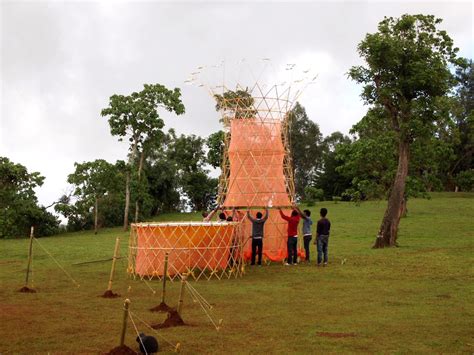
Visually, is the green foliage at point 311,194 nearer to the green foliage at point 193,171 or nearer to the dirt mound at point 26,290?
the green foliage at point 193,171

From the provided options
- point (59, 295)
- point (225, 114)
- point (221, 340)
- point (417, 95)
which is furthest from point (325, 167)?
point (221, 340)

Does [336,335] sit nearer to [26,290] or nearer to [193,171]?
[26,290]

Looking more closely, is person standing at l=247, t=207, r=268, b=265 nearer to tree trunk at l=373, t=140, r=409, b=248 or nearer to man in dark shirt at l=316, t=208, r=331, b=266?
man in dark shirt at l=316, t=208, r=331, b=266

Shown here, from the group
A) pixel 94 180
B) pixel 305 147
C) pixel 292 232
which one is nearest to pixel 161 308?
pixel 292 232

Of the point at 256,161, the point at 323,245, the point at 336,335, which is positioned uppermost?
the point at 256,161

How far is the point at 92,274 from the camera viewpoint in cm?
1661

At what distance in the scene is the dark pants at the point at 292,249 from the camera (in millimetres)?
17391

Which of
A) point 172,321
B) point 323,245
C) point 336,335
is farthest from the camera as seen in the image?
point 323,245

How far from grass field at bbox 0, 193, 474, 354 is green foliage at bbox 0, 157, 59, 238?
44.7 feet

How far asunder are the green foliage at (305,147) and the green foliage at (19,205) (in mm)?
26719

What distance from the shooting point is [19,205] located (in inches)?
1356

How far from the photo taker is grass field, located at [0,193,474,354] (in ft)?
28.2

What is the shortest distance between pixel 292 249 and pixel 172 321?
832 cm

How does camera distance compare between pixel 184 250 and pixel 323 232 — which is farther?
pixel 323 232
